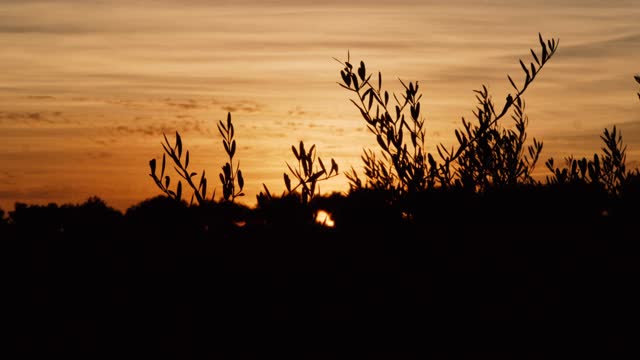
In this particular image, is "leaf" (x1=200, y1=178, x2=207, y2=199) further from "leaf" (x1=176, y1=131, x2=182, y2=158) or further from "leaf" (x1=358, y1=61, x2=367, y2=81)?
"leaf" (x1=358, y1=61, x2=367, y2=81)

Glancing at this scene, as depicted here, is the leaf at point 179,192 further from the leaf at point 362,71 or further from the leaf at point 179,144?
the leaf at point 362,71

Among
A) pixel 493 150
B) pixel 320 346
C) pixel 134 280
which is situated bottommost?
pixel 320 346

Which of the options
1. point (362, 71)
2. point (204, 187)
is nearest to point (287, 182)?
point (204, 187)

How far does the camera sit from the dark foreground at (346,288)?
419 inches

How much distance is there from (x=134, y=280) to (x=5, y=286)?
110 inches

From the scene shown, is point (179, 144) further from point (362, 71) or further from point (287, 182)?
point (362, 71)

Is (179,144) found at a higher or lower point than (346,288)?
higher

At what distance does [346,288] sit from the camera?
11.5 m

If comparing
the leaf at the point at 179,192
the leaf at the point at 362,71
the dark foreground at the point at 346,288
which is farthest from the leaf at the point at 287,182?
the leaf at the point at 362,71

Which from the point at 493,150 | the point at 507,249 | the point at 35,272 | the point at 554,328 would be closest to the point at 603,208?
the point at 493,150

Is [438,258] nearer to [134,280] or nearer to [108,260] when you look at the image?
[134,280]

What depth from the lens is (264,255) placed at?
11.4 meters

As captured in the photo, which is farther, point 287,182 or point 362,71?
point 362,71

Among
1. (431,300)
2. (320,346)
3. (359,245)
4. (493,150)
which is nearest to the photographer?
(320,346)
